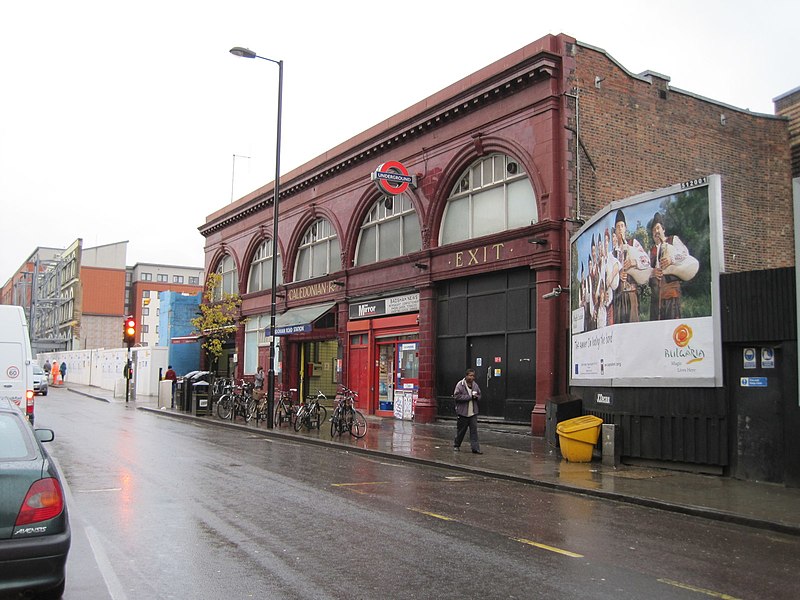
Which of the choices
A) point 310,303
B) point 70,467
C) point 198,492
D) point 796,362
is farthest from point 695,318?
point 310,303

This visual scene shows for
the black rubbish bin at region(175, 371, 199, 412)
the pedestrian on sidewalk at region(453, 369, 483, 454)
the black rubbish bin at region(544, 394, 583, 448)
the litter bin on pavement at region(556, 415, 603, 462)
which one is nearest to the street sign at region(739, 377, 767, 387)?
the litter bin on pavement at region(556, 415, 603, 462)

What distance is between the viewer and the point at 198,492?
1027cm

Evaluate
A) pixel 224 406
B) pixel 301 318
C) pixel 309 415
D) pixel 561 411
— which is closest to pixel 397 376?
pixel 309 415

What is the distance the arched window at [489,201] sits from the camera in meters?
20.7

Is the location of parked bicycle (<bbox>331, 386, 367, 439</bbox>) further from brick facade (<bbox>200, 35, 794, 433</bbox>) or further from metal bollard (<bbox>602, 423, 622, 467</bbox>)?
metal bollard (<bbox>602, 423, 622, 467</bbox>)

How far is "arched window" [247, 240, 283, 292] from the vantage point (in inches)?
1416

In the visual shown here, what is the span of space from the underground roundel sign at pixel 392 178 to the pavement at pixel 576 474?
7871mm

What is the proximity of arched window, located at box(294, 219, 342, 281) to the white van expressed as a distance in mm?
16169

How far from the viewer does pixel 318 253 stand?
103 feet

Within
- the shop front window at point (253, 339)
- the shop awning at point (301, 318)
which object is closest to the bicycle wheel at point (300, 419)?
the shop awning at point (301, 318)

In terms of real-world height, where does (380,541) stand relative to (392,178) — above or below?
below

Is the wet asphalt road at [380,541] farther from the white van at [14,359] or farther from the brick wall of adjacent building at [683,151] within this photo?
the brick wall of adjacent building at [683,151]

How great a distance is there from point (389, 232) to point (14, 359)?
14824mm

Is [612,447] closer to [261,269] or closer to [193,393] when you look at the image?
[193,393]
